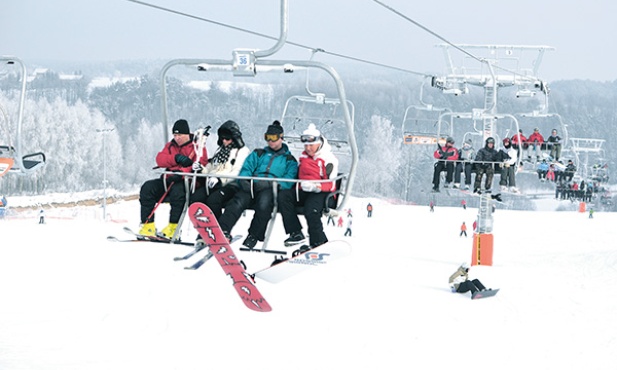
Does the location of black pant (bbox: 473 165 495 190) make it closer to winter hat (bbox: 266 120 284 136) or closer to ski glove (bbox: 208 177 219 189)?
winter hat (bbox: 266 120 284 136)

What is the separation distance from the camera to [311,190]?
26.8ft

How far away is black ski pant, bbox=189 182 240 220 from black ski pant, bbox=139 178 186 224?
134 mm

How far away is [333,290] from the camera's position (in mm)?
19156

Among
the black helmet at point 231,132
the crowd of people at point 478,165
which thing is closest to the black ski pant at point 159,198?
the black helmet at point 231,132

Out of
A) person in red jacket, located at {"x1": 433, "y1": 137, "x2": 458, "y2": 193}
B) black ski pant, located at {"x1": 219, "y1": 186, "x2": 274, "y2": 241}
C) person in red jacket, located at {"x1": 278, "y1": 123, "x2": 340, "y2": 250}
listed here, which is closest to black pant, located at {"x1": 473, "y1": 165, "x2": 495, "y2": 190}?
person in red jacket, located at {"x1": 433, "y1": 137, "x2": 458, "y2": 193}

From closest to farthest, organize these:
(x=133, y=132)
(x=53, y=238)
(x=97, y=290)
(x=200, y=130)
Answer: (x=200, y=130), (x=97, y=290), (x=53, y=238), (x=133, y=132)

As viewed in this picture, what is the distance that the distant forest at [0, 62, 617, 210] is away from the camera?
59.3 meters

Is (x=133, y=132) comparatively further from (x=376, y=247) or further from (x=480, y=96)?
(x=376, y=247)

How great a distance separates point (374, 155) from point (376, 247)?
43083 mm

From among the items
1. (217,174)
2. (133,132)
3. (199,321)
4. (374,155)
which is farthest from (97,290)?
(133,132)

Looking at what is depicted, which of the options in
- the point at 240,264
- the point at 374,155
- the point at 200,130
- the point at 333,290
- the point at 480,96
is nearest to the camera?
the point at 200,130

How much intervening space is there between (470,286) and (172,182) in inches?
437

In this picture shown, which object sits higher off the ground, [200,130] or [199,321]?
[200,130]

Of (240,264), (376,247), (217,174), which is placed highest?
(217,174)
